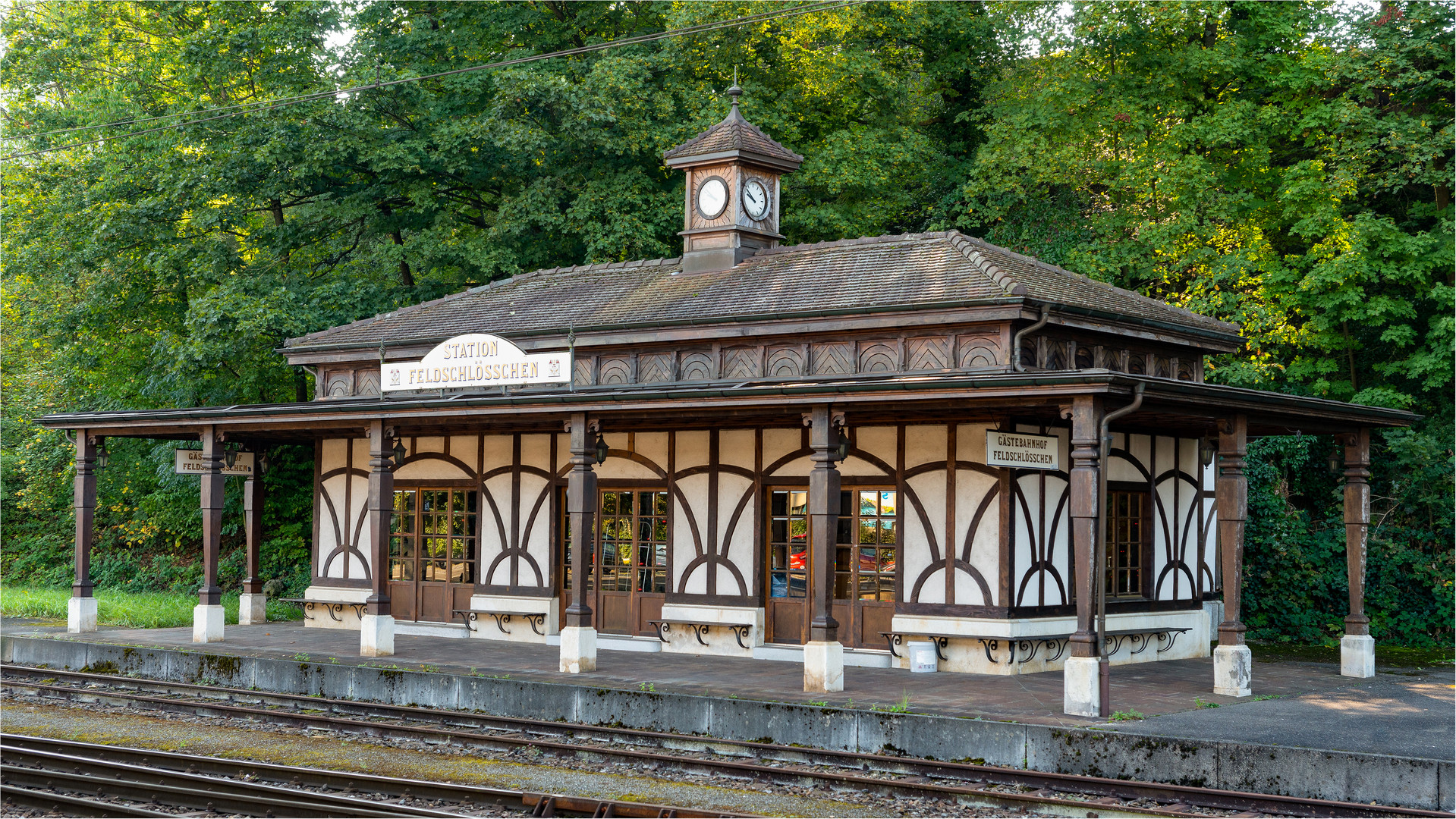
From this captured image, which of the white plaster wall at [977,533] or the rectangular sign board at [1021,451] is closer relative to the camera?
the rectangular sign board at [1021,451]

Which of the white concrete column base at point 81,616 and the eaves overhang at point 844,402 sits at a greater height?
the eaves overhang at point 844,402

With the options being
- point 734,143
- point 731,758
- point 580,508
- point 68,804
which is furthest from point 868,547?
point 68,804

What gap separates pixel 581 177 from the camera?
1051 inches

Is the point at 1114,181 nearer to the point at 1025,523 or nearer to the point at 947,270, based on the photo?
the point at 947,270

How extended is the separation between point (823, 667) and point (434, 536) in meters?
8.08

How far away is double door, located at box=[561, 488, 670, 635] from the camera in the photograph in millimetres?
17156

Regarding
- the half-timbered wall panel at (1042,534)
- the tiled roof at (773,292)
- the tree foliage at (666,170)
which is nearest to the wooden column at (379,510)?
the tiled roof at (773,292)

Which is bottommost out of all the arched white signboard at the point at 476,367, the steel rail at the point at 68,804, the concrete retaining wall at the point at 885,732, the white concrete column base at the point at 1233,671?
the steel rail at the point at 68,804

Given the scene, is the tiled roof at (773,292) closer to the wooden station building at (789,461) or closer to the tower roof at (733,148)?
the wooden station building at (789,461)

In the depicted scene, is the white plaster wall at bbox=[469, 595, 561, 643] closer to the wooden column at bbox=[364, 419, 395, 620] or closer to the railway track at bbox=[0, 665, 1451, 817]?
the wooden column at bbox=[364, 419, 395, 620]

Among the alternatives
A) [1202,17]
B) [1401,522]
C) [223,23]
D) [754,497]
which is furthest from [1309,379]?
[223,23]

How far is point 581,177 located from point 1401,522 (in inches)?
629

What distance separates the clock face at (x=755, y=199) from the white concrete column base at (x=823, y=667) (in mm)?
8304

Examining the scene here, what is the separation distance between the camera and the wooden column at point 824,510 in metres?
13.1
